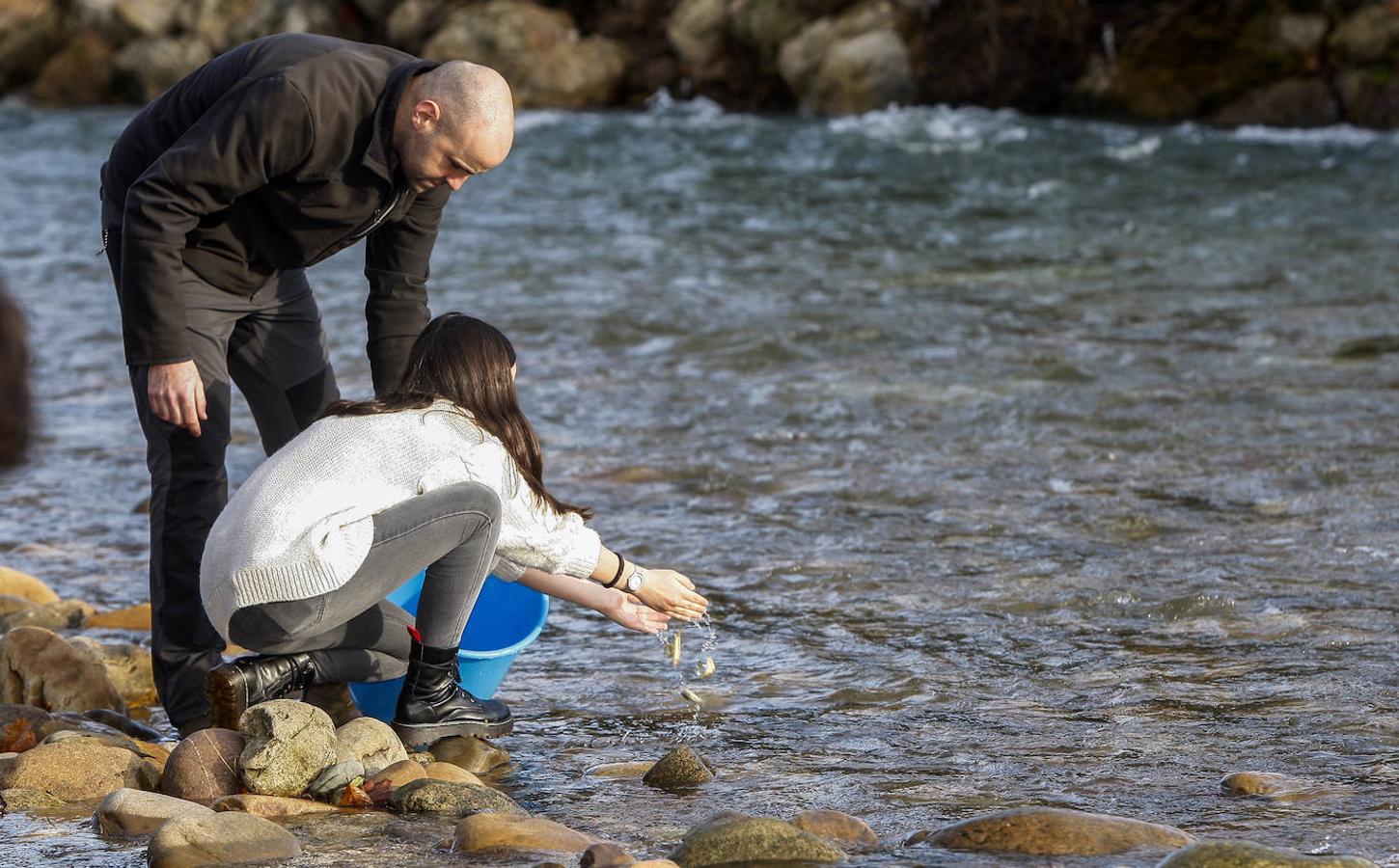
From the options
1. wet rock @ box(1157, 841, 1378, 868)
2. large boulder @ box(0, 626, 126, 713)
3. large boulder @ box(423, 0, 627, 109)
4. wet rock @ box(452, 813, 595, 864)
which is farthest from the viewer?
large boulder @ box(423, 0, 627, 109)

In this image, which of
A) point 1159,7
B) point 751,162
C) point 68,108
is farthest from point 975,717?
point 68,108

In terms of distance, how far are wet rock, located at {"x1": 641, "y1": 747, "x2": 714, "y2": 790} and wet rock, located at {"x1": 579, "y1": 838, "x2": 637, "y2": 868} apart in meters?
0.48

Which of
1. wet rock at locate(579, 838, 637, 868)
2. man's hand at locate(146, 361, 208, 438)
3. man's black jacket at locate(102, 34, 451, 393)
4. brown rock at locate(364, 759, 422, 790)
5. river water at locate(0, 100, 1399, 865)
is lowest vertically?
river water at locate(0, 100, 1399, 865)

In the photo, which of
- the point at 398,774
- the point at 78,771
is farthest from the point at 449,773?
the point at 78,771

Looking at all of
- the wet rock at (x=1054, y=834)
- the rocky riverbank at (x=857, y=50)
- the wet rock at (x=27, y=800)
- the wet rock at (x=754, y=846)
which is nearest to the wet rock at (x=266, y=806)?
the wet rock at (x=27, y=800)

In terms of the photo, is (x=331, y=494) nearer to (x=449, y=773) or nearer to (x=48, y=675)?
(x=449, y=773)

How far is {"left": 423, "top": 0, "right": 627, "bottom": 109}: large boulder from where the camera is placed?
1994 cm

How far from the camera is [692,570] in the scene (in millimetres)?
4918

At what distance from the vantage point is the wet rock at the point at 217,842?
2865 mm

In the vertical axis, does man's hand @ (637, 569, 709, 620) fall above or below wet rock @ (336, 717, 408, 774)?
above

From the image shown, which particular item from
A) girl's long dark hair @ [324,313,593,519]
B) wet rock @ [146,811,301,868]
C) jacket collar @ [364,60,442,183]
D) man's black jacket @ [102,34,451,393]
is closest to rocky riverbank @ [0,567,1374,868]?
wet rock @ [146,811,301,868]

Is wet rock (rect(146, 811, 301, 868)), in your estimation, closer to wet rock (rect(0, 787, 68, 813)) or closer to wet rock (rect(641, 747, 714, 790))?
wet rock (rect(0, 787, 68, 813))

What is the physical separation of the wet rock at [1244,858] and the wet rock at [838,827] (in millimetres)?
524

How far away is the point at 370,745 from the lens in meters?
3.43
